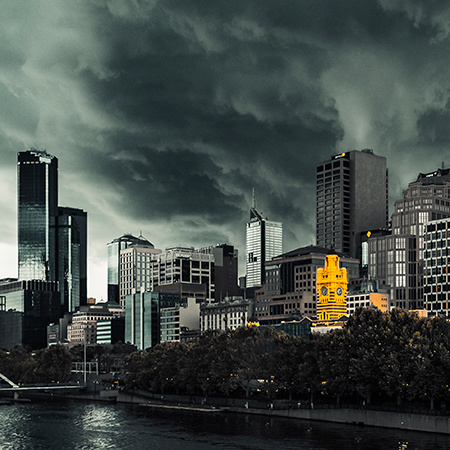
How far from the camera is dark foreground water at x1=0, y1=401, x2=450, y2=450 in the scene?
5591 inches

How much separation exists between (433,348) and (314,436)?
94.5 ft

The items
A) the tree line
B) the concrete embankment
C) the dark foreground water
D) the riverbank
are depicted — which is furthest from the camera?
the tree line

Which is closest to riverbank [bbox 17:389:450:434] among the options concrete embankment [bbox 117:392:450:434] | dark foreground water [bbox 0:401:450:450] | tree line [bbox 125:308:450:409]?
concrete embankment [bbox 117:392:450:434]

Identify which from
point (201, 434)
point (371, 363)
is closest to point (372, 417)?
point (371, 363)

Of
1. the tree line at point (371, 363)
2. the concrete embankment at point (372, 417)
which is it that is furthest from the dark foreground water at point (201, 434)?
the tree line at point (371, 363)

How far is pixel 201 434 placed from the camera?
522 ft

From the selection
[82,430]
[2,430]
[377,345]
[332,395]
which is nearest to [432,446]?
[377,345]

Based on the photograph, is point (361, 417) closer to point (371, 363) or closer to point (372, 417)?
point (372, 417)

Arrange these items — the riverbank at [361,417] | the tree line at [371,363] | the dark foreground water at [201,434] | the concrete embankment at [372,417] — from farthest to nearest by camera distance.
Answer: the tree line at [371,363] → the riverbank at [361,417] → the concrete embankment at [372,417] → the dark foreground water at [201,434]

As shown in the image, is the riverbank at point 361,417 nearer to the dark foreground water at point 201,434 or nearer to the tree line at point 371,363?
the dark foreground water at point 201,434

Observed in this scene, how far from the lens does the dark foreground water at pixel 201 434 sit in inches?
5591

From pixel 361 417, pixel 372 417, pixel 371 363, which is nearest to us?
pixel 372 417

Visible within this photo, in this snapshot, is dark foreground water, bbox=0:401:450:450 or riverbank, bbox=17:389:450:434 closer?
dark foreground water, bbox=0:401:450:450

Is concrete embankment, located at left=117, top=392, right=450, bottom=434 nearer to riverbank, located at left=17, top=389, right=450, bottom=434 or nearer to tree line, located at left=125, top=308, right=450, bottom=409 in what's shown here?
riverbank, located at left=17, top=389, right=450, bottom=434
